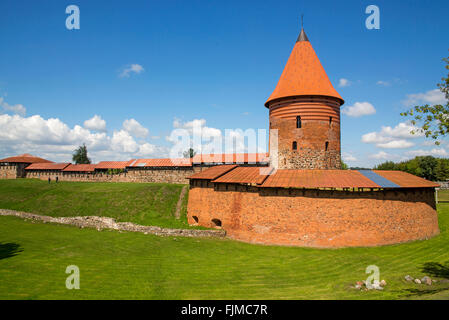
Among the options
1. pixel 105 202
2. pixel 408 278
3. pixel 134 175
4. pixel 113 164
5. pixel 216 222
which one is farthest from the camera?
pixel 113 164

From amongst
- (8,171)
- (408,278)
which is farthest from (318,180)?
(8,171)

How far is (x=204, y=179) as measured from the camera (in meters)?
20.1

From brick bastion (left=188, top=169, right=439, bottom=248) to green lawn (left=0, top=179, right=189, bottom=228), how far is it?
5391 millimetres

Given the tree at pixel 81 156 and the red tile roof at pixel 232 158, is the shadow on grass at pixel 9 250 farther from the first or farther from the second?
the tree at pixel 81 156

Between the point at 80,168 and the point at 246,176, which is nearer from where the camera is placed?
the point at 246,176

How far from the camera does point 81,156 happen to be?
6588 cm

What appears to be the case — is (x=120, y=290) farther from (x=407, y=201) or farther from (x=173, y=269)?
(x=407, y=201)

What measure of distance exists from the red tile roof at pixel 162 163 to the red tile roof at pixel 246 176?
44.6 ft

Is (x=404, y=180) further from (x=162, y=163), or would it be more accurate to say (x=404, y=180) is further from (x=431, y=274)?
(x=162, y=163)

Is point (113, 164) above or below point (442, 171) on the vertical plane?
above

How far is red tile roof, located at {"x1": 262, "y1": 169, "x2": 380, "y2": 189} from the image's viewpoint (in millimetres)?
14625

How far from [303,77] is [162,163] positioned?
65.8ft

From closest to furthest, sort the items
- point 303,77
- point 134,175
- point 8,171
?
point 303,77 → point 134,175 → point 8,171
